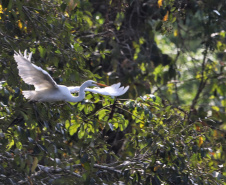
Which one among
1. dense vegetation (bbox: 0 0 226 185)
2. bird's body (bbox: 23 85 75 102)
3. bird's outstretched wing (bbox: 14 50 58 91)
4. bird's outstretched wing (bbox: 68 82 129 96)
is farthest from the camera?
bird's outstretched wing (bbox: 68 82 129 96)

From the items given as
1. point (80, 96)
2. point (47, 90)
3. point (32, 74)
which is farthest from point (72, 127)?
point (32, 74)

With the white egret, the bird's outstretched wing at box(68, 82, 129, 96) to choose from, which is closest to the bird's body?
the white egret

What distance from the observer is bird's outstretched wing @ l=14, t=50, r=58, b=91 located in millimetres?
3689

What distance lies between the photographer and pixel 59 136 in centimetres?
414

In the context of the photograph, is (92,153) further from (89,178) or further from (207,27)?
(207,27)

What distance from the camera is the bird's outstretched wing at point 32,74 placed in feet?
12.1

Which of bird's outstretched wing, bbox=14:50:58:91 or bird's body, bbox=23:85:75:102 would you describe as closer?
bird's outstretched wing, bbox=14:50:58:91

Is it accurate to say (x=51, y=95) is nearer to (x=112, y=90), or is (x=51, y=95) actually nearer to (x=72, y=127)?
(x=72, y=127)

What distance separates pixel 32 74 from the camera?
395 cm

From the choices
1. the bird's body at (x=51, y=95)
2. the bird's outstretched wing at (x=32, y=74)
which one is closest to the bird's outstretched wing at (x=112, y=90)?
the bird's body at (x=51, y=95)

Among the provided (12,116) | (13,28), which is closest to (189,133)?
(12,116)

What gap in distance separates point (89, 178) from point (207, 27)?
3.57 m

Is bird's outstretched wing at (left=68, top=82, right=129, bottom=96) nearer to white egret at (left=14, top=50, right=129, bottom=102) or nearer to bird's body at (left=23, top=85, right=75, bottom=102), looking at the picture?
white egret at (left=14, top=50, right=129, bottom=102)

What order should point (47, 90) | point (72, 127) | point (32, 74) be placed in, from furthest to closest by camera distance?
point (72, 127)
point (47, 90)
point (32, 74)
